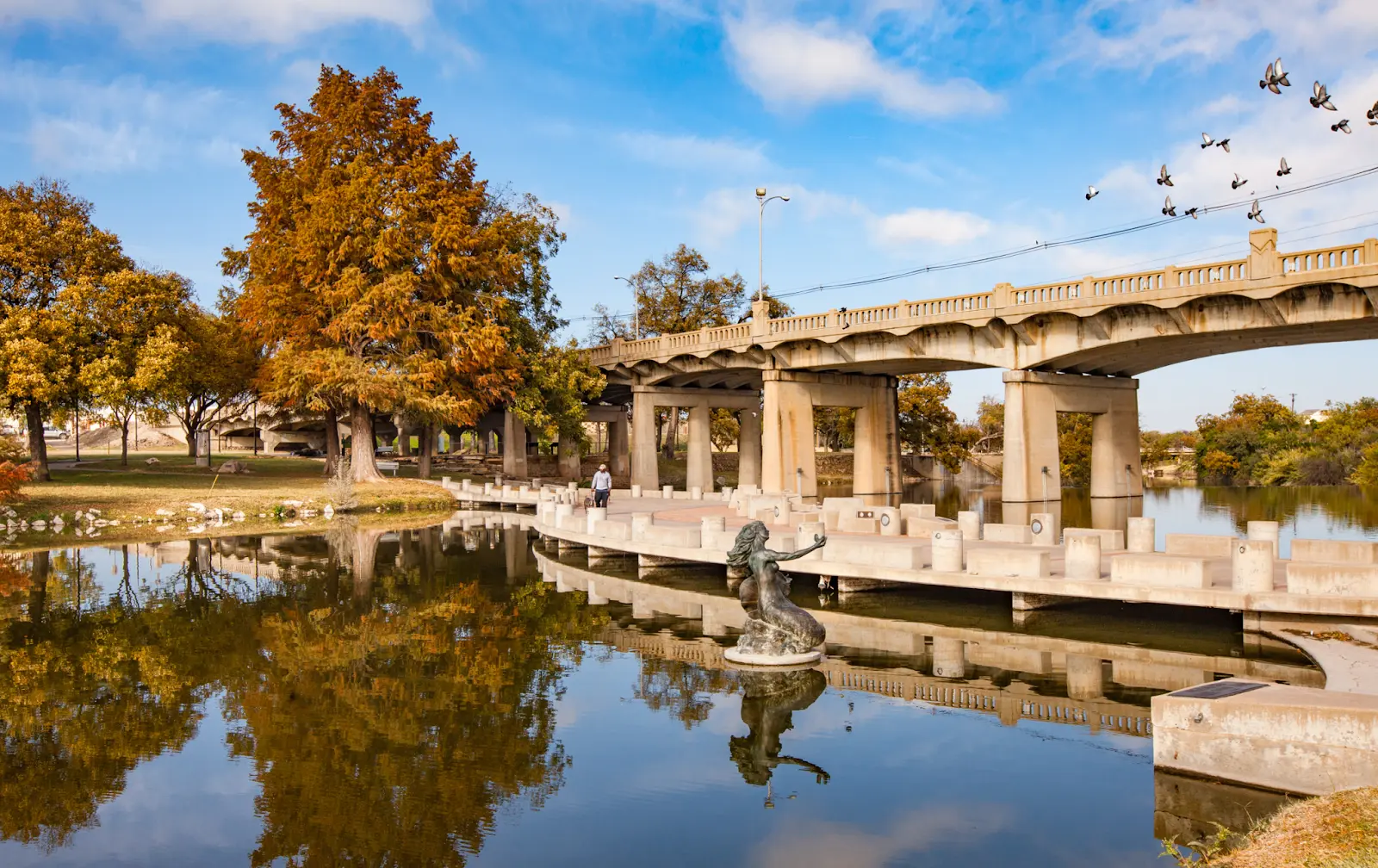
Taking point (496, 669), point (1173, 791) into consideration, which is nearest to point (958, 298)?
point (496, 669)

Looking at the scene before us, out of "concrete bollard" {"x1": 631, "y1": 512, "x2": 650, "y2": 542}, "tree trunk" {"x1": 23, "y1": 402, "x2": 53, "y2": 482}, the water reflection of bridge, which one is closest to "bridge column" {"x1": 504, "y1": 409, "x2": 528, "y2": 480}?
"tree trunk" {"x1": 23, "y1": 402, "x2": 53, "y2": 482}

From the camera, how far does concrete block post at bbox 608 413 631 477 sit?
7369cm

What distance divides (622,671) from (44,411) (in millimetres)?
36194

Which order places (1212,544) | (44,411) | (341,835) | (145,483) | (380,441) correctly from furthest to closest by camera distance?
(380,441), (145,483), (44,411), (1212,544), (341,835)

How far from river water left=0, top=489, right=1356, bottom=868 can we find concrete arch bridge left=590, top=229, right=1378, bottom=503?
2035 centimetres

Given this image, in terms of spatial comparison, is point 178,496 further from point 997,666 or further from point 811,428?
point 997,666

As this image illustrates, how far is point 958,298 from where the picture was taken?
43.2 m

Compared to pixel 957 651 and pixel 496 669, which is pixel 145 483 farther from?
pixel 957 651

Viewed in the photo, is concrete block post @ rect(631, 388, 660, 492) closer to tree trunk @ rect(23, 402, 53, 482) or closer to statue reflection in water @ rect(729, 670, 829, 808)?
tree trunk @ rect(23, 402, 53, 482)

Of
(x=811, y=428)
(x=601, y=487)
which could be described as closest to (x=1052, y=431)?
(x=811, y=428)

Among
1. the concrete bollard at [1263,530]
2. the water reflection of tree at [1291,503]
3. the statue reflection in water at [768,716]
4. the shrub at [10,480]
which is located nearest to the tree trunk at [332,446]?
the shrub at [10,480]

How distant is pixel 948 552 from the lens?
19234 mm

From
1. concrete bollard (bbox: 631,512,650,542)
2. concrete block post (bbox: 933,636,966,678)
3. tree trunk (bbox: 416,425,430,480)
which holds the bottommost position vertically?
concrete block post (bbox: 933,636,966,678)

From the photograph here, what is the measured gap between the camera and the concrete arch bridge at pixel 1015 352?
112 ft
